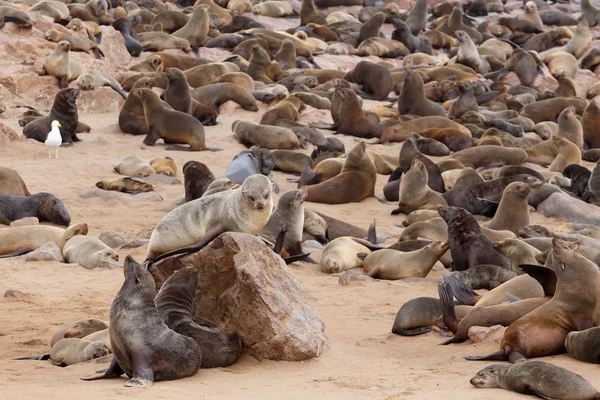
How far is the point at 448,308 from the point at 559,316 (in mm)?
848

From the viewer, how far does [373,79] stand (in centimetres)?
1877

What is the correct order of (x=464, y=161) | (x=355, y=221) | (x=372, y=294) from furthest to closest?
(x=464, y=161)
(x=355, y=221)
(x=372, y=294)

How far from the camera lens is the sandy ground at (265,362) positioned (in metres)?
4.62

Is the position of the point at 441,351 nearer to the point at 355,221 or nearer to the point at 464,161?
the point at 355,221

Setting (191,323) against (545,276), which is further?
(545,276)

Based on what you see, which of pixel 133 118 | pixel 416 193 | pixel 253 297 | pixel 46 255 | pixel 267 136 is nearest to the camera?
pixel 253 297

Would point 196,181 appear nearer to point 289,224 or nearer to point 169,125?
point 289,224

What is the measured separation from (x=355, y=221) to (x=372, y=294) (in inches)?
124

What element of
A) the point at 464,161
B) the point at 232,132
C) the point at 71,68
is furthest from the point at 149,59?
the point at 464,161

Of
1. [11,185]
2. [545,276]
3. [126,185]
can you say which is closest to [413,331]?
[545,276]

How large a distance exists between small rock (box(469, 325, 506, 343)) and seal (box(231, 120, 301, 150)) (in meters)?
8.16

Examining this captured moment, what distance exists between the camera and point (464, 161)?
13562 mm

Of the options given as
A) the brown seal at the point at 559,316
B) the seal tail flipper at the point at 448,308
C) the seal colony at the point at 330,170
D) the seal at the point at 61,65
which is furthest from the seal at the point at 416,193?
the seal at the point at 61,65

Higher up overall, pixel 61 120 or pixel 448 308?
pixel 448 308
